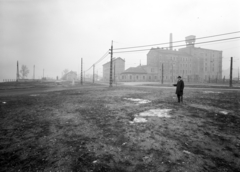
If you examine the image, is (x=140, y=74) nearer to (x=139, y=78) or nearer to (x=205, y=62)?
(x=139, y=78)

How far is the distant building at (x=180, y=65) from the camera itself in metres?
63.3

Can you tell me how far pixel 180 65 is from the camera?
2694 inches

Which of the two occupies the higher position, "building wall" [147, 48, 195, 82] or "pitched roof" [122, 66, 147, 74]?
"building wall" [147, 48, 195, 82]

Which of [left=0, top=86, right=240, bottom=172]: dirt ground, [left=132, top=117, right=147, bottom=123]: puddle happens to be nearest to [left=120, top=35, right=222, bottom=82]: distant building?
[left=132, top=117, right=147, bottom=123]: puddle

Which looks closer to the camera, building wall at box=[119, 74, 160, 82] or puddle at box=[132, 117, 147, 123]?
puddle at box=[132, 117, 147, 123]

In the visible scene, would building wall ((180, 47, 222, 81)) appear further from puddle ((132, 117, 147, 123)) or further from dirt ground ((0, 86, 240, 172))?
puddle ((132, 117, 147, 123))

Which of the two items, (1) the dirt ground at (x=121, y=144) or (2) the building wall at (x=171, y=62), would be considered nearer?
(1) the dirt ground at (x=121, y=144)

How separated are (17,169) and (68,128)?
2200mm

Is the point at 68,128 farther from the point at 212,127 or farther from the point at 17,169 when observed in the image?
the point at 212,127

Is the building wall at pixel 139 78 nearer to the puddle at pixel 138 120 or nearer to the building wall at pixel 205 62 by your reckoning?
the building wall at pixel 205 62

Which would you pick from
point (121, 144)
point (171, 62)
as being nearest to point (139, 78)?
point (171, 62)

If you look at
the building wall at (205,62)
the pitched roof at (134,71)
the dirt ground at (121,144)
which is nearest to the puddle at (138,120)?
the dirt ground at (121,144)

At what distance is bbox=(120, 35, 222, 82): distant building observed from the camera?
63.3 metres

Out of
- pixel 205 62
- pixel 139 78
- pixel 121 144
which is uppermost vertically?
pixel 205 62
